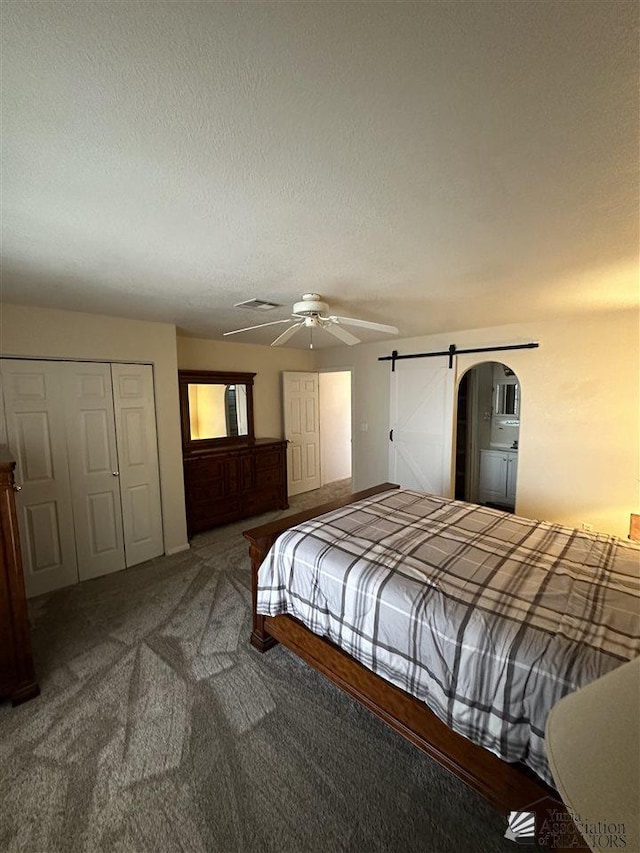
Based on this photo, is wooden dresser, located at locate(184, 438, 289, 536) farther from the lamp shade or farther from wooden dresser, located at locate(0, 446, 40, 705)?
the lamp shade

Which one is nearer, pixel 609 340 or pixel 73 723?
pixel 73 723

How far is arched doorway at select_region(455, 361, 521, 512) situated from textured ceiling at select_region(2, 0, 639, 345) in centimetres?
334

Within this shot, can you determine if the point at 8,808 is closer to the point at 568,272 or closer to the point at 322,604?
the point at 322,604

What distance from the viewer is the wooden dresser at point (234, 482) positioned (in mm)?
4145

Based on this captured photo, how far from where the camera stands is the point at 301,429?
5.77 meters

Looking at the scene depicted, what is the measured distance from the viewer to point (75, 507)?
313cm

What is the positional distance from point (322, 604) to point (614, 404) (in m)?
3.31

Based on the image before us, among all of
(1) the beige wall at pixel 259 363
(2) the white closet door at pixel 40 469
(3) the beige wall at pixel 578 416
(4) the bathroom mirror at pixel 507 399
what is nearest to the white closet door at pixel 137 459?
(2) the white closet door at pixel 40 469

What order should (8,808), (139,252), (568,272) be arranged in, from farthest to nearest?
(568,272) → (139,252) → (8,808)

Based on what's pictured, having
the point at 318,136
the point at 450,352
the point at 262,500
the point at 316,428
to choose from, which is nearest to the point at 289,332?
the point at 318,136

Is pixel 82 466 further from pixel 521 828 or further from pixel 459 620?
pixel 521 828

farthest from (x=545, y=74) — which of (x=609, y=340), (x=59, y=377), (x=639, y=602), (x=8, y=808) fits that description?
(x=59, y=377)

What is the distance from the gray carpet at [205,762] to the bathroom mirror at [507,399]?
175 inches

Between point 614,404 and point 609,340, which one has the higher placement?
point 609,340
